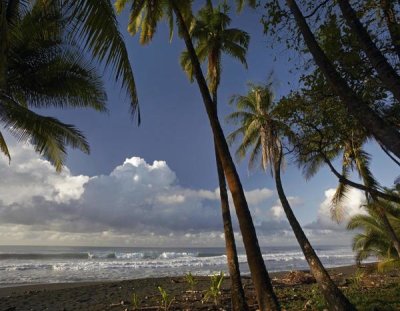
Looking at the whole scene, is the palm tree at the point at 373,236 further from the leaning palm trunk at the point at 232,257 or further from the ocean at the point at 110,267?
the ocean at the point at 110,267

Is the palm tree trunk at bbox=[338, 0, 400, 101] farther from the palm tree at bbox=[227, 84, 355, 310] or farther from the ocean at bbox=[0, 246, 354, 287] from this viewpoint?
the ocean at bbox=[0, 246, 354, 287]

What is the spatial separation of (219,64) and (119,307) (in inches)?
353

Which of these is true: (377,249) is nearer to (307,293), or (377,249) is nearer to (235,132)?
(307,293)

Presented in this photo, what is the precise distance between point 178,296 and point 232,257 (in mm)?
5130

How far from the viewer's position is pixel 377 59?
15.7 ft

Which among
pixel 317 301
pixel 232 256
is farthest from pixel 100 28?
pixel 317 301

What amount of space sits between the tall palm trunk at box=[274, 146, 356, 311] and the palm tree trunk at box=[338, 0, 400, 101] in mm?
6244

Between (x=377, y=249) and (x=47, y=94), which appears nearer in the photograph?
(x=47, y=94)

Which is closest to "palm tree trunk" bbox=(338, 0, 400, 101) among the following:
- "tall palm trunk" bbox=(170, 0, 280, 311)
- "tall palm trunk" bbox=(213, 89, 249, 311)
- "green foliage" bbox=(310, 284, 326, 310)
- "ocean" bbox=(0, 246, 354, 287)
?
"tall palm trunk" bbox=(170, 0, 280, 311)

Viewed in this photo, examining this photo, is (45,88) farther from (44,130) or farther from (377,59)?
(377,59)

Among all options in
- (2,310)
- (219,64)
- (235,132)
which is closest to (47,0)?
(219,64)

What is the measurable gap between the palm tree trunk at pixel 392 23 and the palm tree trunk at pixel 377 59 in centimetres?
59

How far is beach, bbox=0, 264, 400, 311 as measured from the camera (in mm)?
11155

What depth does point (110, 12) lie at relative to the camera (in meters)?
5.45
